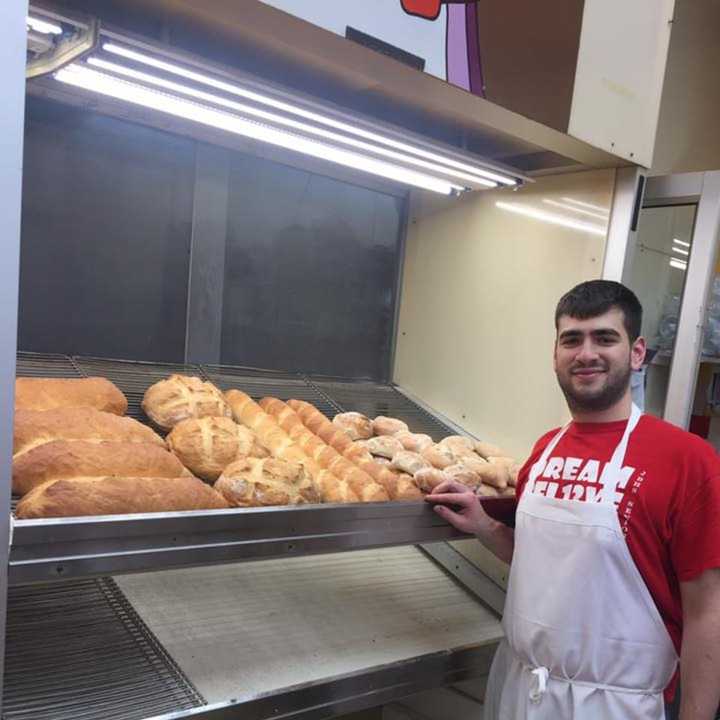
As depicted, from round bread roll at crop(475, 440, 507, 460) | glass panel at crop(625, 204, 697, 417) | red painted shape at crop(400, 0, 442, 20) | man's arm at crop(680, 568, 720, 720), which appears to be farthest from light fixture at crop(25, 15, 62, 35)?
glass panel at crop(625, 204, 697, 417)

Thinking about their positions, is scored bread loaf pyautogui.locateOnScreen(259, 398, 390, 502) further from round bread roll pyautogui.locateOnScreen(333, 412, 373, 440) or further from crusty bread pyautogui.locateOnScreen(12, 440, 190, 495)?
crusty bread pyautogui.locateOnScreen(12, 440, 190, 495)

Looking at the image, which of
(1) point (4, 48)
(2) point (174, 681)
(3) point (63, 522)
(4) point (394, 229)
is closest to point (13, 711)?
(2) point (174, 681)

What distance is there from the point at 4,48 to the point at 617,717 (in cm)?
139

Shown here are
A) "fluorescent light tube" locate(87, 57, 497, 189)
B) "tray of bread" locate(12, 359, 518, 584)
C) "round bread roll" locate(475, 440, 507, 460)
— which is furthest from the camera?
"round bread roll" locate(475, 440, 507, 460)

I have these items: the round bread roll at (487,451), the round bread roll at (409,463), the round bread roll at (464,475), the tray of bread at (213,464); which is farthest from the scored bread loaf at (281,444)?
the round bread roll at (487,451)

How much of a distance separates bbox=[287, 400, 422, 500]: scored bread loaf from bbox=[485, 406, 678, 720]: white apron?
0.87ft

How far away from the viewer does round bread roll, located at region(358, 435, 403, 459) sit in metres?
1.56

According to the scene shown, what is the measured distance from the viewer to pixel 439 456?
1547 millimetres

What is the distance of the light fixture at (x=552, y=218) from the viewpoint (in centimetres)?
170

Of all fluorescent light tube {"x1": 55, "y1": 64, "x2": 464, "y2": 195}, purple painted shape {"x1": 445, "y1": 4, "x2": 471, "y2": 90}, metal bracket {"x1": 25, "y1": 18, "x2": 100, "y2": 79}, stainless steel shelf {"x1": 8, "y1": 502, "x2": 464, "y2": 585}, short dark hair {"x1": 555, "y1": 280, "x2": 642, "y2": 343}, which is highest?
purple painted shape {"x1": 445, "y1": 4, "x2": 471, "y2": 90}

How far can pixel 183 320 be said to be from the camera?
69.8 inches

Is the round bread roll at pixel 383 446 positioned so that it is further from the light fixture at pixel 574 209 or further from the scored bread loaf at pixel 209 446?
the light fixture at pixel 574 209

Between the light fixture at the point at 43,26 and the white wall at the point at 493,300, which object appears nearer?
the light fixture at the point at 43,26

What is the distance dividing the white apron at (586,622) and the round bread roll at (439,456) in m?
0.25
